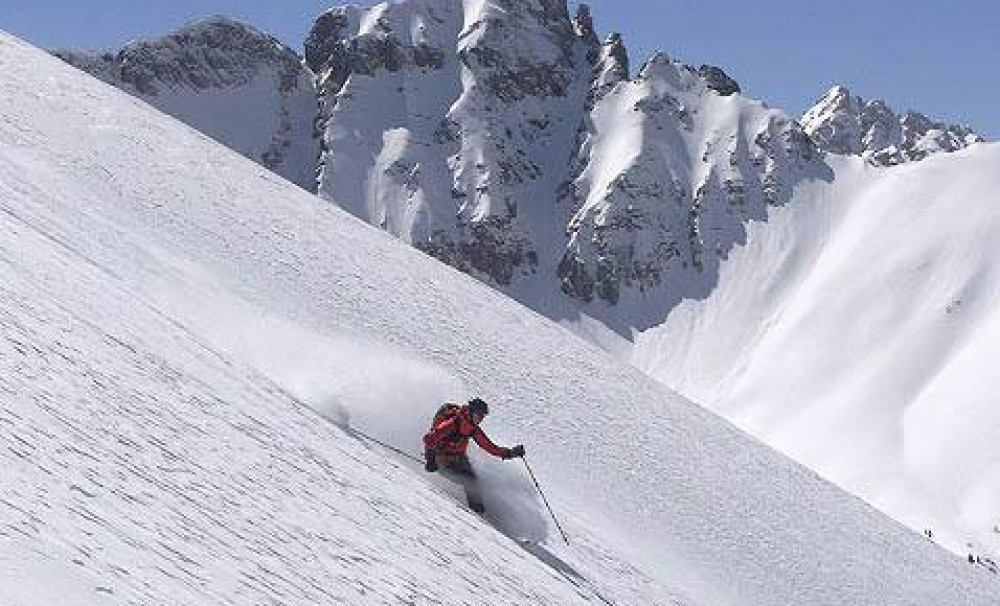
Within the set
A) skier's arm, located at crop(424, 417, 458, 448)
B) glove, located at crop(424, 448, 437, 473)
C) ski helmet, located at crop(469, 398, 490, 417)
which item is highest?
ski helmet, located at crop(469, 398, 490, 417)

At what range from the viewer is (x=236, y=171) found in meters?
30.6

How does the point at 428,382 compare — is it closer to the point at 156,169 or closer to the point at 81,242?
the point at 81,242

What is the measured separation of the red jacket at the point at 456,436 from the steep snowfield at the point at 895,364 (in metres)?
113

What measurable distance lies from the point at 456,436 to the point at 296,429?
2.33 metres

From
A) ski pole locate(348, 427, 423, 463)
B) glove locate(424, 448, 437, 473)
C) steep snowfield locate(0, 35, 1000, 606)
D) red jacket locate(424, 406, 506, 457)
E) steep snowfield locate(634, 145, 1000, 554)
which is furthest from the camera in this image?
steep snowfield locate(634, 145, 1000, 554)

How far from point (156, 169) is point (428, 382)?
1127 cm

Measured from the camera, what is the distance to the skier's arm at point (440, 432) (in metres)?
13.7

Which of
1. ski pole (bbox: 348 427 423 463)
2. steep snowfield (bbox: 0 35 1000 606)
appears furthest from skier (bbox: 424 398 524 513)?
steep snowfield (bbox: 0 35 1000 606)

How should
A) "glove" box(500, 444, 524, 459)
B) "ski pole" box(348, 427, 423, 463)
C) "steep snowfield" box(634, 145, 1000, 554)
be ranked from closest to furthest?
"glove" box(500, 444, 524, 459) → "ski pole" box(348, 427, 423, 463) → "steep snowfield" box(634, 145, 1000, 554)

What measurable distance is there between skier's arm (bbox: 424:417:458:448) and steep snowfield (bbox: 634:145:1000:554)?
11318cm

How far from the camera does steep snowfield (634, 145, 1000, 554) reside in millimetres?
134250

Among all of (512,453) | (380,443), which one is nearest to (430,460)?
(380,443)

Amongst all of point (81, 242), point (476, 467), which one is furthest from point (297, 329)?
point (476, 467)

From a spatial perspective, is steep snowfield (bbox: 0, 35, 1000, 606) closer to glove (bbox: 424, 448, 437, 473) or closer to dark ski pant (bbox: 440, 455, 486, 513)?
glove (bbox: 424, 448, 437, 473)
